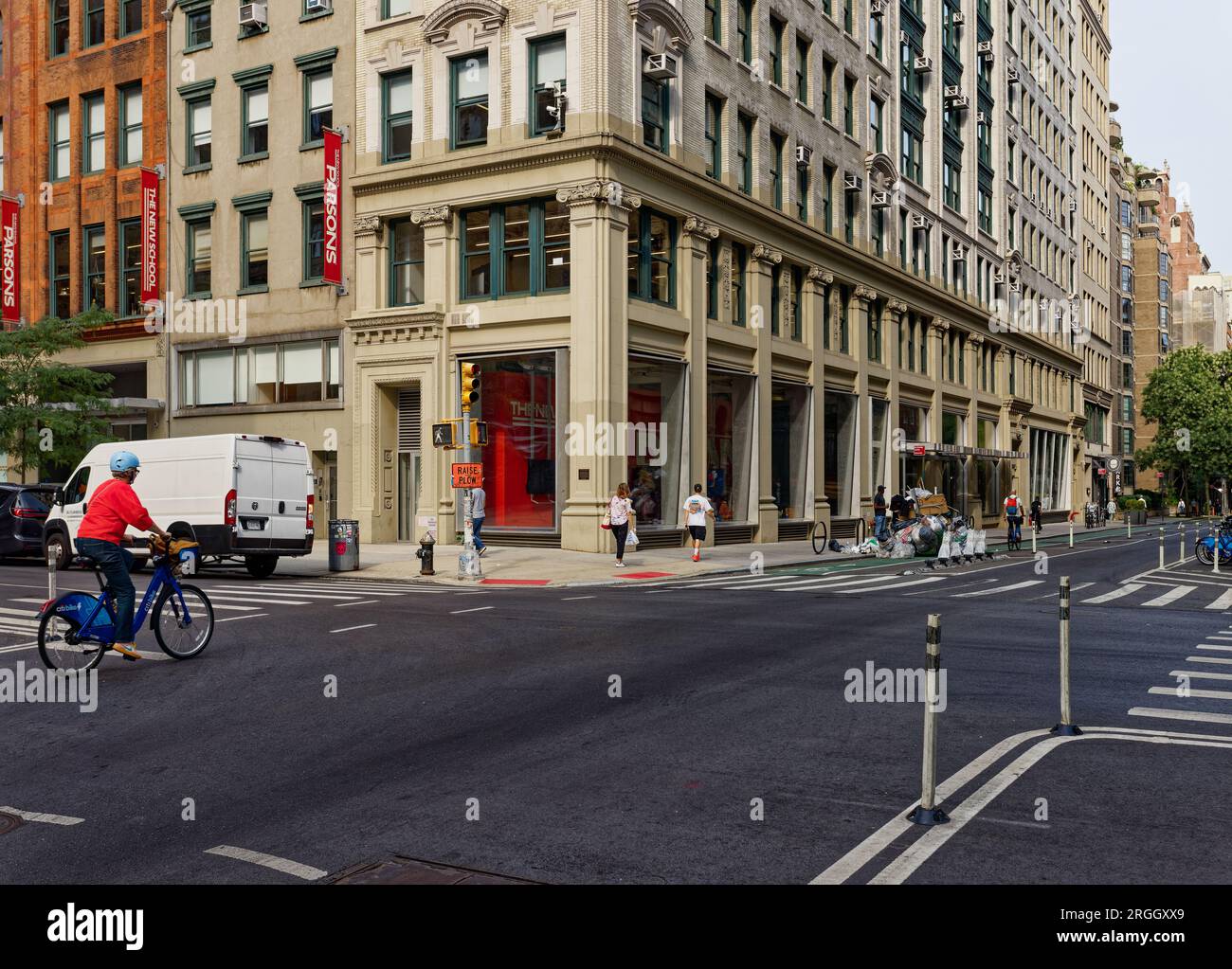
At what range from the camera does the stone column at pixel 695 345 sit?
102ft

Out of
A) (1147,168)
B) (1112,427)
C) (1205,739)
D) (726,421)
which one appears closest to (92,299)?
(726,421)

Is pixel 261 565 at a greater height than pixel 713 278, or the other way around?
pixel 713 278

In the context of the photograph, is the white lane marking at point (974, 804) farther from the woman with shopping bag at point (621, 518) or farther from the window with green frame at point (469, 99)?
the window with green frame at point (469, 99)

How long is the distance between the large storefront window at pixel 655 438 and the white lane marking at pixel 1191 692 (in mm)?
19818

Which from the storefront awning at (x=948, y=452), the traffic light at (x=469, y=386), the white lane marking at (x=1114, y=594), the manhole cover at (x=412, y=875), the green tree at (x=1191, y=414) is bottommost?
the white lane marking at (x=1114, y=594)

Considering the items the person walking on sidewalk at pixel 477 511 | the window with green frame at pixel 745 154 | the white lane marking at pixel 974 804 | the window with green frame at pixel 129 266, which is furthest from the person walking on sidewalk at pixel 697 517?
the window with green frame at pixel 129 266

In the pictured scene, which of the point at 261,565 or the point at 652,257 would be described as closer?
the point at 261,565

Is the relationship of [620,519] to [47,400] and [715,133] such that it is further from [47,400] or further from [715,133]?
[47,400]

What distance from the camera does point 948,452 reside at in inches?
1870

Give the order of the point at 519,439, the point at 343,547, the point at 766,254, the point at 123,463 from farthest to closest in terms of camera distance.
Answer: the point at 766,254
the point at 519,439
the point at 343,547
the point at 123,463

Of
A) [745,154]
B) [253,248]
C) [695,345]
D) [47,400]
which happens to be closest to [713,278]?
[695,345]

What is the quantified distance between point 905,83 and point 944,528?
27.0 metres

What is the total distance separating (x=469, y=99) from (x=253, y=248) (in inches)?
355

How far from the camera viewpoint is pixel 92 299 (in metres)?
38.7
